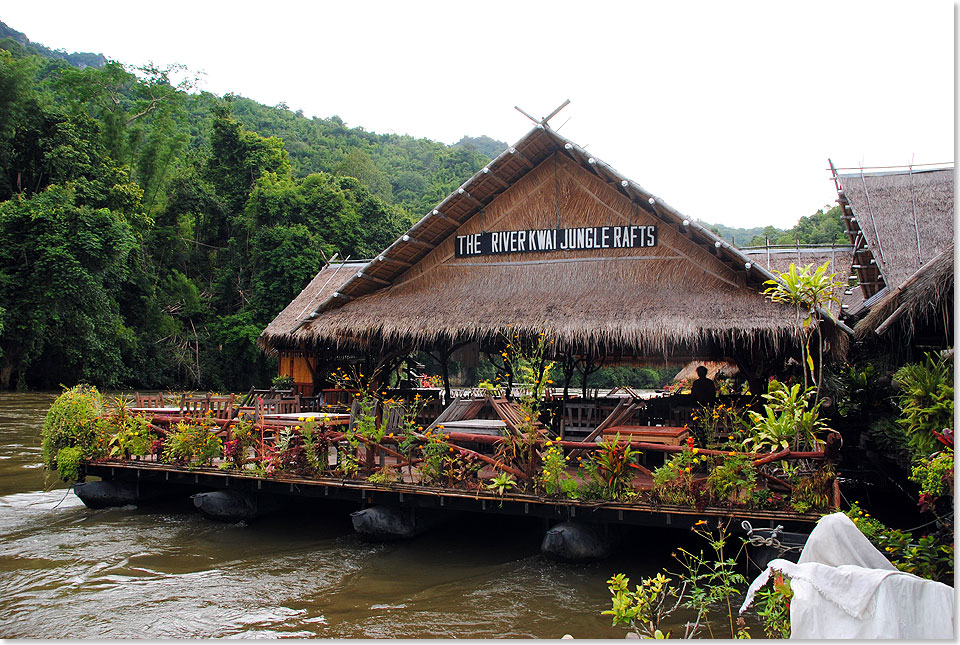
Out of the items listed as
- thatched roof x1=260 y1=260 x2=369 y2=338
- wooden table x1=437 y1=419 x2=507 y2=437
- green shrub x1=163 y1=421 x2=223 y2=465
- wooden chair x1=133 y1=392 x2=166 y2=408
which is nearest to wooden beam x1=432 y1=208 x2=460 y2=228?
wooden table x1=437 y1=419 x2=507 y2=437

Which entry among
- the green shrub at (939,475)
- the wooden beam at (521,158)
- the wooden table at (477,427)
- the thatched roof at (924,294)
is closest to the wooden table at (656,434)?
the wooden table at (477,427)

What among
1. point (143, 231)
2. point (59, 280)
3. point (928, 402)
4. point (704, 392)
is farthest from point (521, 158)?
point (143, 231)

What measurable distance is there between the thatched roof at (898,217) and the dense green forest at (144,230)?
18.7 m

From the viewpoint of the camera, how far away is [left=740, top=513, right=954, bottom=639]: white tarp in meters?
3.32

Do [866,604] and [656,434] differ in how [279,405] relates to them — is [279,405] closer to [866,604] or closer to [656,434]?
[656,434]

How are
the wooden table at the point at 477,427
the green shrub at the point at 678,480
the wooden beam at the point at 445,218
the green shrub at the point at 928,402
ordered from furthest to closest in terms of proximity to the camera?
the wooden beam at the point at 445,218 → the wooden table at the point at 477,427 → the green shrub at the point at 678,480 → the green shrub at the point at 928,402

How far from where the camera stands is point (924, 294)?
566cm

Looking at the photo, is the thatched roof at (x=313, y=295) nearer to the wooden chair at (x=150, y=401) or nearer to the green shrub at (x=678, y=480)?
the wooden chair at (x=150, y=401)

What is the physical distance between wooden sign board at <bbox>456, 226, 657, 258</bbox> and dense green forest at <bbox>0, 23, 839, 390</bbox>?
1696 centimetres

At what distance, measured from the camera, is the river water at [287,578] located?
564cm

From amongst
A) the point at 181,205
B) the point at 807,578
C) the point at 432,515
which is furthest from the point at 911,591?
the point at 181,205

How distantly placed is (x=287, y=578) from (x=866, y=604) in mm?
5147

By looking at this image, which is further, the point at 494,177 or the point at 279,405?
the point at 279,405

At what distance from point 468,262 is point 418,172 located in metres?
45.3
